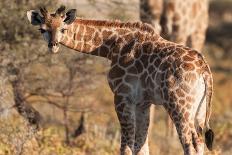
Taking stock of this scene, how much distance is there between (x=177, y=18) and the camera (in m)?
19.4

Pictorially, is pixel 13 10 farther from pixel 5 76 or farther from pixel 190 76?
pixel 190 76

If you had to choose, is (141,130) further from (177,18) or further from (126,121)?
(177,18)

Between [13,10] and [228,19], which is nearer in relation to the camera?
[13,10]

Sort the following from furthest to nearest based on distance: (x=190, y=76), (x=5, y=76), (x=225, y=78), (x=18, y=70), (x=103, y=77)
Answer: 1. (x=225, y=78)
2. (x=103, y=77)
3. (x=18, y=70)
4. (x=5, y=76)
5. (x=190, y=76)

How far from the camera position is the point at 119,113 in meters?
12.9

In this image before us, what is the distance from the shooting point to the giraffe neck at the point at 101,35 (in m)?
13.1

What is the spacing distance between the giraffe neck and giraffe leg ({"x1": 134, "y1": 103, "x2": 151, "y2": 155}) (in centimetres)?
94

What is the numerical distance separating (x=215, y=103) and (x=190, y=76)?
15.2 meters

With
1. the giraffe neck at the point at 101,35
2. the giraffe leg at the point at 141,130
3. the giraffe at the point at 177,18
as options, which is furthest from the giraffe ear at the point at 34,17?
the giraffe at the point at 177,18

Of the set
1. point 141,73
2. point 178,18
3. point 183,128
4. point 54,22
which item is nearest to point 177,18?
point 178,18

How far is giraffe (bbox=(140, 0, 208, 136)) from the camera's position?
61.8 ft

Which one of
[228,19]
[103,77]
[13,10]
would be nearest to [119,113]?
[13,10]

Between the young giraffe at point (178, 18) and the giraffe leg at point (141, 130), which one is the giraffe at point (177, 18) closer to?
the young giraffe at point (178, 18)

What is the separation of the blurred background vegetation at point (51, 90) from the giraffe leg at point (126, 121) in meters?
1.49
